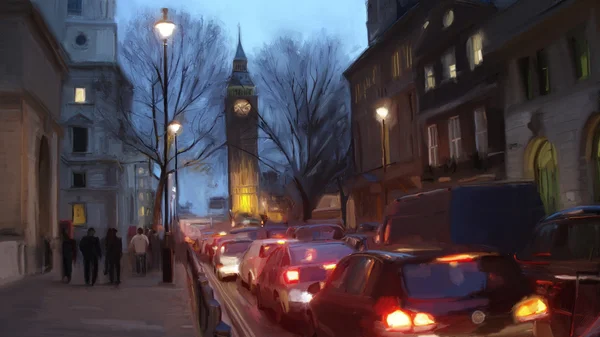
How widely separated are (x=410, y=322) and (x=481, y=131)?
25.0 meters

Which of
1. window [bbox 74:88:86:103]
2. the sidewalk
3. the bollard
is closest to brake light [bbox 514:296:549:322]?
the bollard

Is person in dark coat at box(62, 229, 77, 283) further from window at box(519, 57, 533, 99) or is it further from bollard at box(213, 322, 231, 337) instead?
bollard at box(213, 322, 231, 337)

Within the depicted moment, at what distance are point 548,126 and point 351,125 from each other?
28709mm

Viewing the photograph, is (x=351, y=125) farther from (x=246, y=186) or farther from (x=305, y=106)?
(x=246, y=186)

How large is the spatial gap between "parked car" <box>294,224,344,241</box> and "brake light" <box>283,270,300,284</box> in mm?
16057

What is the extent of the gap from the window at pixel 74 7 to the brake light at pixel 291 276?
5452cm

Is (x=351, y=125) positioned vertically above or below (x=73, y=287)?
above

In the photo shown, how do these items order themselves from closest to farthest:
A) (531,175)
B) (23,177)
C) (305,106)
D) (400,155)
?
(531,175)
(23,177)
(400,155)
(305,106)

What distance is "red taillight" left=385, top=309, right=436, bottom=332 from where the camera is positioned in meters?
6.81

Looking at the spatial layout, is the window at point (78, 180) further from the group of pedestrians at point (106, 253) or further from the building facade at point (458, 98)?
the group of pedestrians at point (106, 253)

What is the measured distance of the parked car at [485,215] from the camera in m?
13.3

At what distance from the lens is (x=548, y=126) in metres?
24.7

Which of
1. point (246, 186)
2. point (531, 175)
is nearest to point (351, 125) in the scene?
point (531, 175)

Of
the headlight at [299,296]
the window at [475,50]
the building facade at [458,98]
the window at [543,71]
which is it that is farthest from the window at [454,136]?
the headlight at [299,296]
